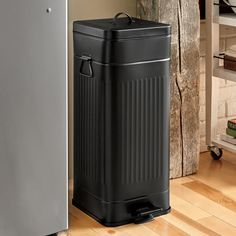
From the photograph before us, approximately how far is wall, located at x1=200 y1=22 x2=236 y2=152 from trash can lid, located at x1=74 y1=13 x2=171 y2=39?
870 millimetres

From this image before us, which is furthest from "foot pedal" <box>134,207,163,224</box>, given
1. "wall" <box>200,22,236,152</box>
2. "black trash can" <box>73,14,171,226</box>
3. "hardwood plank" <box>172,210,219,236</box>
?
"wall" <box>200,22,236,152</box>

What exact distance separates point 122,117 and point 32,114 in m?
0.40

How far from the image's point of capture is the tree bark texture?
2855 millimetres

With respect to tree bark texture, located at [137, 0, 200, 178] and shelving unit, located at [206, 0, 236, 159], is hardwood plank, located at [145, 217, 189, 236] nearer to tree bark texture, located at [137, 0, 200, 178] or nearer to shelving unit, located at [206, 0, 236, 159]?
tree bark texture, located at [137, 0, 200, 178]

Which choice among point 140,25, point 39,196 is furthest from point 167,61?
point 39,196

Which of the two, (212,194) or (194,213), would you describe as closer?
(194,213)

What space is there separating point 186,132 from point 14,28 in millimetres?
1184

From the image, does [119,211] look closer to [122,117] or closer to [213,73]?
[122,117]

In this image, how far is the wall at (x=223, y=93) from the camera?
3396 mm


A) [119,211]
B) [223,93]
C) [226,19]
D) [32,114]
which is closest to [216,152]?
[223,93]

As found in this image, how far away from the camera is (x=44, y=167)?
90.5 inches

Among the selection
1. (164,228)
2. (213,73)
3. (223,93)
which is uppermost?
(213,73)

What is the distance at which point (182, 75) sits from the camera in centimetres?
295

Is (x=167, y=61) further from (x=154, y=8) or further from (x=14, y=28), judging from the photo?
(x=14, y=28)
